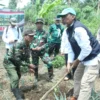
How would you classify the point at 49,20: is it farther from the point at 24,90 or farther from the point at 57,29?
the point at 24,90

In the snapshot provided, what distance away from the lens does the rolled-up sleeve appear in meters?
4.15

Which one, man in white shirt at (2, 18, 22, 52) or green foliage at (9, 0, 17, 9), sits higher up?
green foliage at (9, 0, 17, 9)

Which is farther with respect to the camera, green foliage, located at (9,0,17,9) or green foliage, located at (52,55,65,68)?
green foliage, located at (9,0,17,9)

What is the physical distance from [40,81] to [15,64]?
1429 mm

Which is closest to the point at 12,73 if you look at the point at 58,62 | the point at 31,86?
the point at 31,86

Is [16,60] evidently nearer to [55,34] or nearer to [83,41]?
[83,41]

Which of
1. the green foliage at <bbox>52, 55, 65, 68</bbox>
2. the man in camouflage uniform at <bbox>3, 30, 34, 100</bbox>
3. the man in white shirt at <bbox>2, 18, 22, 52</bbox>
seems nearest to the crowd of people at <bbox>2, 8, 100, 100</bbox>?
the man in camouflage uniform at <bbox>3, 30, 34, 100</bbox>

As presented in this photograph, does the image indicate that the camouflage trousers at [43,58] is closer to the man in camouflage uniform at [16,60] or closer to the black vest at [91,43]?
the man in camouflage uniform at [16,60]

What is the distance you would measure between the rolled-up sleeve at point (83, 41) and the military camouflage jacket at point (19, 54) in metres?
1.33

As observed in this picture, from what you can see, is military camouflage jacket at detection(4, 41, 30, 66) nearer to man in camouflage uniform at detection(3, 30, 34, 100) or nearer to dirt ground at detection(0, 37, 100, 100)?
man in camouflage uniform at detection(3, 30, 34, 100)

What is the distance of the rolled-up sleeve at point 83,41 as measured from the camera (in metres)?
4.15

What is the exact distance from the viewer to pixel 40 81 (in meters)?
6.81

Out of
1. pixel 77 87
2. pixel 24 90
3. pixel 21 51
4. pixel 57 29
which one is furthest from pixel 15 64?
pixel 57 29

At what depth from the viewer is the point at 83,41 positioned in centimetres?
416
